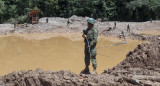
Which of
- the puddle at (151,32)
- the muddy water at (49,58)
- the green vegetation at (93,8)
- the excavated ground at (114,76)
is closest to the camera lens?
the excavated ground at (114,76)

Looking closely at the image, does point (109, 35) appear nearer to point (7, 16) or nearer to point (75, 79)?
point (75, 79)

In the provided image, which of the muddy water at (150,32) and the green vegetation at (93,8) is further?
the green vegetation at (93,8)

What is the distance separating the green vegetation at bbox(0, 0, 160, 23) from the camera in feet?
86.7

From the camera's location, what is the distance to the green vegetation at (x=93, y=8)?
86.7ft

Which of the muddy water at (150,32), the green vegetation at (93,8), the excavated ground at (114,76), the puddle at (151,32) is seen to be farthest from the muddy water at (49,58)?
the green vegetation at (93,8)

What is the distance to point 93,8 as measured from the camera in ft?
91.4

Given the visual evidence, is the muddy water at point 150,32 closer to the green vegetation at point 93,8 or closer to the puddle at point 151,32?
the puddle at point 151,32

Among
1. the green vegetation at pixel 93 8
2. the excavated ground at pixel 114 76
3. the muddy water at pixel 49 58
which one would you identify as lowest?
the muddy water at pixel 49 58

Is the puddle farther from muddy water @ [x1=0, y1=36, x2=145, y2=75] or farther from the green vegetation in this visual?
the green vegetation

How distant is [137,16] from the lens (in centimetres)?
2772

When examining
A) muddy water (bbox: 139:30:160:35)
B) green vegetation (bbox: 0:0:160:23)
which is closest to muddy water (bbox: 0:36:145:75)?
muddy water (bbox: 139:30:160:35)

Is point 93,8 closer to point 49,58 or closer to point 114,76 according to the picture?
point 49,58

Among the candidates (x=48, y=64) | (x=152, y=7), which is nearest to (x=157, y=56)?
(x=48, y=64)

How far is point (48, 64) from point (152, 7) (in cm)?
2132
